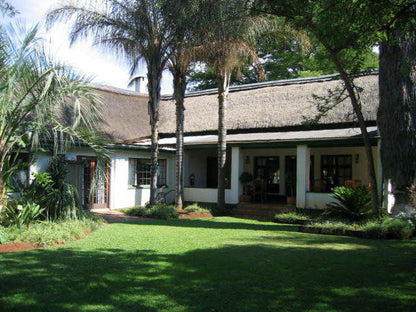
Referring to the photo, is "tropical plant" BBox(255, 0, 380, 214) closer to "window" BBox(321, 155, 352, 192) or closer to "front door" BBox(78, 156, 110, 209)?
"window" BBox(321, 155, 352, 192)

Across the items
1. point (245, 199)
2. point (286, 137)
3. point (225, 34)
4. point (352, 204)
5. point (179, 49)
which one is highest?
point (225, 34)

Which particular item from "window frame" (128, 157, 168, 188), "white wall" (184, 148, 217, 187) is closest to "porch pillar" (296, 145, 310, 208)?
"window frame" (128, 157, 168, 188)

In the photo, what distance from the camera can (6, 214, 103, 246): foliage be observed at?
24.4 feet

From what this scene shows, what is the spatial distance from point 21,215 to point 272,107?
1184 centimetres

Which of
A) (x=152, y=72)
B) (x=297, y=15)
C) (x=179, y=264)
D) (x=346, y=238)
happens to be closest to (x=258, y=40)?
(x=152, y=72)

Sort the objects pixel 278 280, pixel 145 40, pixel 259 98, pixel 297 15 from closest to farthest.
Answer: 1. pixel 278 280
2. pixel 297 15
3. pixel 145 40
4. pixel 259 98

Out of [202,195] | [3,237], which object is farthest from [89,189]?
[3,237]

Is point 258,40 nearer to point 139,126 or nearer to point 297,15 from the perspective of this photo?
point 297,15

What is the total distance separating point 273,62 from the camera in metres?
29.4

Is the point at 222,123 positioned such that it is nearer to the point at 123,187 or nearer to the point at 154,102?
the point at 154,102

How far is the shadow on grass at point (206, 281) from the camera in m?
4.29

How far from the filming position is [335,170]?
54.4 feet

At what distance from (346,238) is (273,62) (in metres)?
22.4

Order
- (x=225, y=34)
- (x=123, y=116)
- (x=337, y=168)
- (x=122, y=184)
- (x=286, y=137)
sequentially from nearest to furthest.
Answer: (x=225, y=34) → (x=286, y=137) → (x=122, y=184) → (x=337, y=168) → (x=123, y=116)
